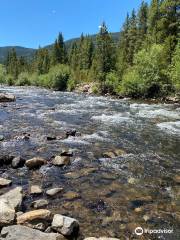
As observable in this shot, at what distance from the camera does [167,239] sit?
7430mm

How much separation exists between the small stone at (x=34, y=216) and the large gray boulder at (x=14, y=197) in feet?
1.76

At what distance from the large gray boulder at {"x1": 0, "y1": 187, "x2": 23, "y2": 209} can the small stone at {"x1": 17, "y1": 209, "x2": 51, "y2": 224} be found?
0.54 metres

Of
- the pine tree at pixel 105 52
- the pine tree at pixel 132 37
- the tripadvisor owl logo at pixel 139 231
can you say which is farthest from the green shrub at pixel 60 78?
the tripadvisor owl logo at pixel 139 231

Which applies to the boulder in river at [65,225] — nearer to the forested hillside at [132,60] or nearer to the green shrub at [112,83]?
the forested hillside at [132,60]

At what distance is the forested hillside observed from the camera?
4294cm

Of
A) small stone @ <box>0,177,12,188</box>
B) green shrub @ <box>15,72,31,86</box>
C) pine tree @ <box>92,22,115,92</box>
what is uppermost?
pine tree @ <box>92,22,115,92</box>

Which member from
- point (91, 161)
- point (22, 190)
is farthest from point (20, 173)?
point (91, 161)

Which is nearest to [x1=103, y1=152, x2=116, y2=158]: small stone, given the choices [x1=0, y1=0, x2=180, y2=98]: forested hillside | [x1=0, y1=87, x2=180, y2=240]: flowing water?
[x1=0, y1=87, x2=180, y2=240]: flowing water

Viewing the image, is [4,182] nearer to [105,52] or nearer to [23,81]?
[105,52]

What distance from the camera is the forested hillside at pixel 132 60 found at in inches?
1690

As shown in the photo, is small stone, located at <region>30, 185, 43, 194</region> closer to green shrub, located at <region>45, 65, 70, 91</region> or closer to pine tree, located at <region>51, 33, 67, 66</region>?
green shrub, located at <region>45, 65, 70, 91</region>

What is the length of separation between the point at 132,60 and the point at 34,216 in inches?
2590

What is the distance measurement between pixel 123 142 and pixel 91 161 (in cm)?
384

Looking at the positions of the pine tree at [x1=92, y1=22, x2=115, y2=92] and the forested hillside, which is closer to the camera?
the forested hillside
